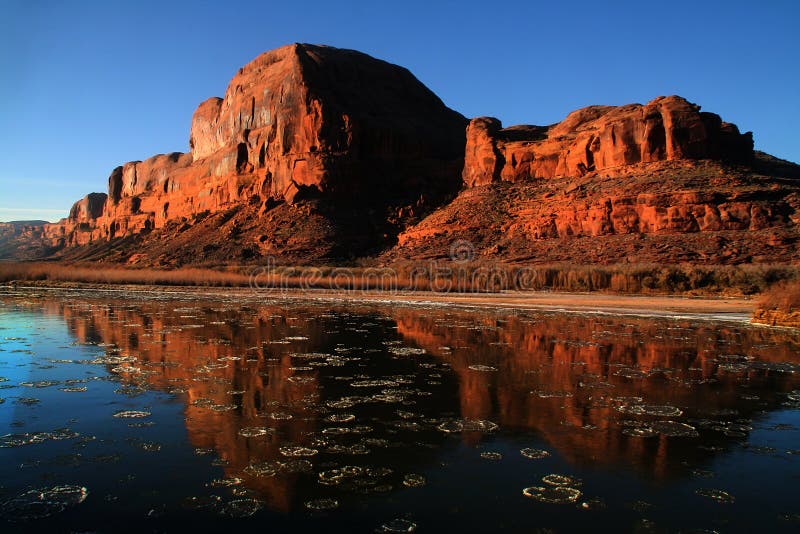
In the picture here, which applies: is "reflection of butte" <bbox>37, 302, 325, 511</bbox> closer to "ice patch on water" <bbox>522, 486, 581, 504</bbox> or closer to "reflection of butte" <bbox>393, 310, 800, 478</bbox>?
"ice patch on water" <bbox>522, 486, 581, 504</bbox>

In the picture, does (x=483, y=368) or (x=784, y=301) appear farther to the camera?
(x=784, y=301)

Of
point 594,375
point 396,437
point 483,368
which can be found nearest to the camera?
point 396,437

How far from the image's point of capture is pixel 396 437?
6953 millimetres

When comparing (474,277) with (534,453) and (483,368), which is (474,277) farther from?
(534,453)

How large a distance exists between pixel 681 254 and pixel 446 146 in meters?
49.6

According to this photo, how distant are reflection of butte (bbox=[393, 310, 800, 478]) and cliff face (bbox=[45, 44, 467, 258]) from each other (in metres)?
45.8

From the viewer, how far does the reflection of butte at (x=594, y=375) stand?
6949 millimetres

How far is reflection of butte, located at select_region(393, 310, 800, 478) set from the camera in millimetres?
6949

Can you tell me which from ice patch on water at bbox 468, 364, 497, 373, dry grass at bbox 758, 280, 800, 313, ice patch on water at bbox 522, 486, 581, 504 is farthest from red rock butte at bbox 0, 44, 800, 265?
ice patch on water at bbox 522, 486, 581, 504

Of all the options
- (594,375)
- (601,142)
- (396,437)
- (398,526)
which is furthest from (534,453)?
(601,142)

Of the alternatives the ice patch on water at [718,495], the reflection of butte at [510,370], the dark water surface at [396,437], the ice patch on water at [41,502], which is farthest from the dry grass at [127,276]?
the ice patch on water at [718,495]

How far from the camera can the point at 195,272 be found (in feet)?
163

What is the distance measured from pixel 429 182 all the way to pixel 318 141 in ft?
48.6

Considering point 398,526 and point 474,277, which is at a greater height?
point 474,277
